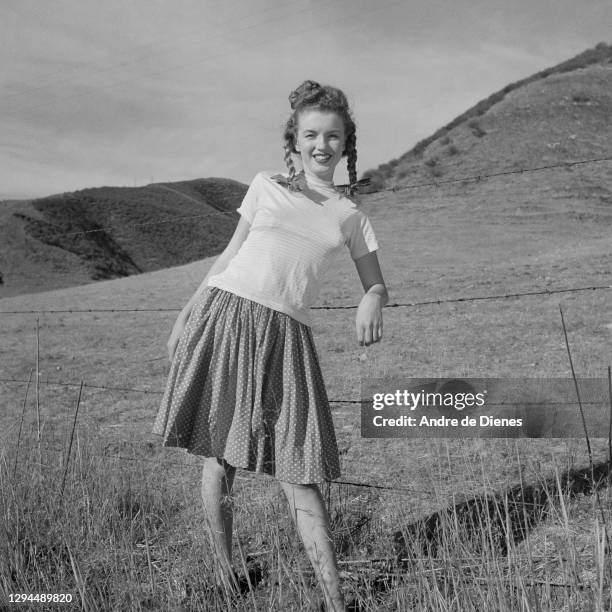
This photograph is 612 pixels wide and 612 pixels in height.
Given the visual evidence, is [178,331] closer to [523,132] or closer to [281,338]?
[281,338]

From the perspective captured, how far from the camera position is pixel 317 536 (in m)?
1.83

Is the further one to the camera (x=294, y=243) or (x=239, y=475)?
(x=239, y=475)

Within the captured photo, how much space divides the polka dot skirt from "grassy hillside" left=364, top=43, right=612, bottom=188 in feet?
47.5

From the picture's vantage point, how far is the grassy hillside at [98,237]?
2389 inches

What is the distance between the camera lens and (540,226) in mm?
13727

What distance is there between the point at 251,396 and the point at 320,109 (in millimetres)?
803

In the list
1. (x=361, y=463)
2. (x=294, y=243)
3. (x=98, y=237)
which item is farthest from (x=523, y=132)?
(x=98, y=237)

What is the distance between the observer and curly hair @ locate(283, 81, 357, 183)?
190 centimetres

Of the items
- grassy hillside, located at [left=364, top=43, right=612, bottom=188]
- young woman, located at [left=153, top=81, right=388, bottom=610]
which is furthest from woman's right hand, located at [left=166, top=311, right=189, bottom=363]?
grassy hillside, located at [left=364, top=43, right=612, bottom=188]

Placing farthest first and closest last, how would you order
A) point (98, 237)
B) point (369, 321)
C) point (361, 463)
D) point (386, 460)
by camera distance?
point (98, 237)
point (361, 463)
point (386, 460)
point (369, 321)

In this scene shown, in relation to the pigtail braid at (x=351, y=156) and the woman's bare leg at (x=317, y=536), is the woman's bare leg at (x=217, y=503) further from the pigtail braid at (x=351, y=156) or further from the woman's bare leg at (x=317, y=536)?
the pigtail braid at (x=351, y=156)

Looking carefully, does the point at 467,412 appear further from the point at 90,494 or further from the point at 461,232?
the point at 461,232

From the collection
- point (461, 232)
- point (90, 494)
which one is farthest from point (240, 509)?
point (461, 232)

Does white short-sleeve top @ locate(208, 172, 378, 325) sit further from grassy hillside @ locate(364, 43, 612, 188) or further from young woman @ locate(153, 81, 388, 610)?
grassy hillside @ locate(364, 43, 612, 188)
